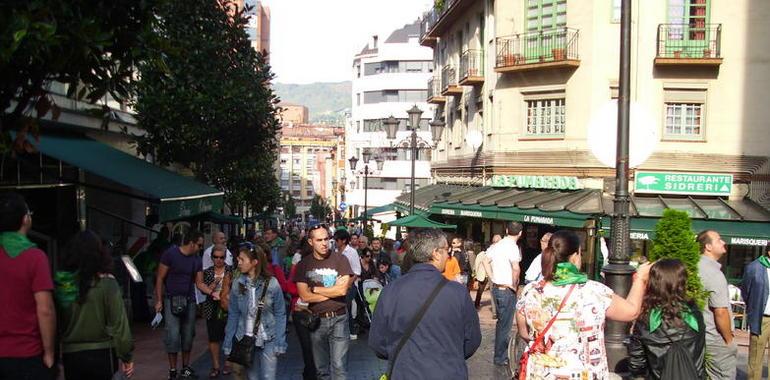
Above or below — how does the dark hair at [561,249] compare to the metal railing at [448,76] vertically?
below

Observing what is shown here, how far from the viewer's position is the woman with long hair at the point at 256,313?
7.53 m

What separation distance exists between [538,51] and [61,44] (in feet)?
58.0

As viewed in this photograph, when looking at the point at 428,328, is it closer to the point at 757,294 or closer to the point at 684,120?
the point at 757,294

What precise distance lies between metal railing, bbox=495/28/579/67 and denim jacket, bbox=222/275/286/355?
1517 cm

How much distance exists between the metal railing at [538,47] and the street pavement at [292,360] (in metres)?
10.0

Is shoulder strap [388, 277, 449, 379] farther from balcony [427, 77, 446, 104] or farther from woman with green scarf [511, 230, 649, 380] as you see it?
balcony [427, 77, 446, 104]

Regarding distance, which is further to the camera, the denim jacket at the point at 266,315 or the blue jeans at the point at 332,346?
the blue jeans at the point at 332,346

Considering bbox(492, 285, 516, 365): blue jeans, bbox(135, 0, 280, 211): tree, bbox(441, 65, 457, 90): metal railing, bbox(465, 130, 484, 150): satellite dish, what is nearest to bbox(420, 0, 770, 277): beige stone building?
bbox(465, 130, 484, 150): satellite dish

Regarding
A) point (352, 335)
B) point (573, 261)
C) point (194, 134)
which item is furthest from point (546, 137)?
point (573, 261)

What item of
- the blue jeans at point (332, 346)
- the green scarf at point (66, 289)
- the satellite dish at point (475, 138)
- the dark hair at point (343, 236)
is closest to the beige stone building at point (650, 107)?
the satellite dish at point (475, 138)

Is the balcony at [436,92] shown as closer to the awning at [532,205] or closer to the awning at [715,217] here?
the awning at [532,205]

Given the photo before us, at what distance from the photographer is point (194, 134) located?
61.9 ft

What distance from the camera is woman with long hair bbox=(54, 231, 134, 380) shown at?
5.55m

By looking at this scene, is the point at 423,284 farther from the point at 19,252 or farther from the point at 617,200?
the point at 617,200
